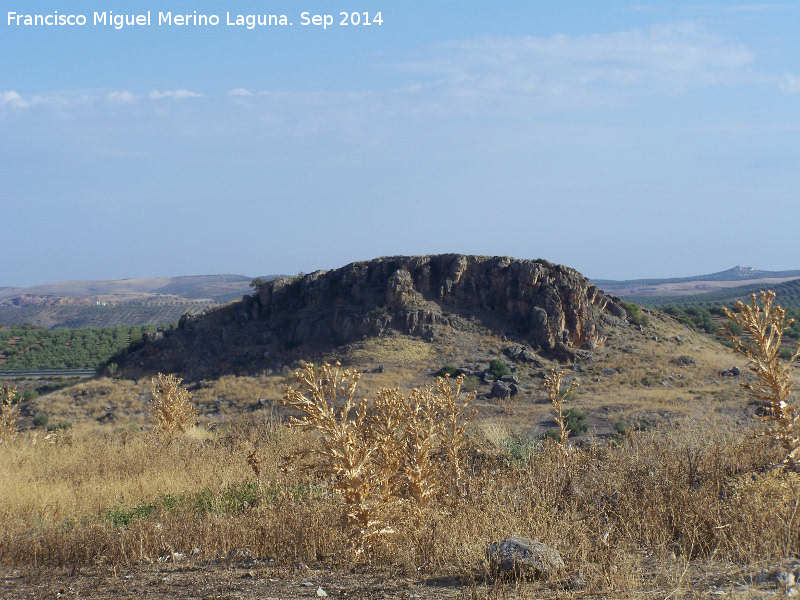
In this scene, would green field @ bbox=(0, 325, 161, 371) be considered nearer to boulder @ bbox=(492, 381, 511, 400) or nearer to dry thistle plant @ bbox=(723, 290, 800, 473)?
boulder @ bbox=(492, 381, 511, 400)

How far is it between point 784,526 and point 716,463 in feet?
5.92

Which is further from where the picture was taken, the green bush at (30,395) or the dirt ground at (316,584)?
the green bush at (30,395)

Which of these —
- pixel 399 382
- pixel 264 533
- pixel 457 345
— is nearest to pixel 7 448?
pixel 264 533

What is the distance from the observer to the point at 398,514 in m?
4.80

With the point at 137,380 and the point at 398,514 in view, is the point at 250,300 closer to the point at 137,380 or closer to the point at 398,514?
the point at 137,380

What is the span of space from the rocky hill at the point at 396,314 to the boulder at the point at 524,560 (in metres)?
23.0

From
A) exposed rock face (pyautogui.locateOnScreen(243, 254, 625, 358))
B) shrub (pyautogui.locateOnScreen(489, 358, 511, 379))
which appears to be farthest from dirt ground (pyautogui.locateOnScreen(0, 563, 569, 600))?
exposed rock face (pyautogui.locateOnScreen(243, 254, 625, 358))

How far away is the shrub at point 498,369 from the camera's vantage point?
2358cm

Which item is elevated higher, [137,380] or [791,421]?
[791,421]

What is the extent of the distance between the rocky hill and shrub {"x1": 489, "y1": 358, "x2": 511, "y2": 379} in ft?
9.57

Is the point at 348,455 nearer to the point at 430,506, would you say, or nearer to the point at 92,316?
the point at 430,506

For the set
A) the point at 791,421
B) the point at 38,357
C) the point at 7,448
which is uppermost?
the point at 791,421

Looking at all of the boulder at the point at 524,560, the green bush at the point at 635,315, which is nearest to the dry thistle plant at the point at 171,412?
the boulder at the point at 524,560

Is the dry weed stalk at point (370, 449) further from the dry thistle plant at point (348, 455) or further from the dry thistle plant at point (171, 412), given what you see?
the dry thistle plant at point (171, 412)
